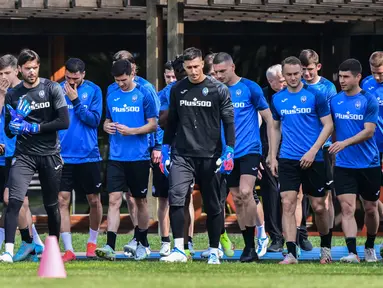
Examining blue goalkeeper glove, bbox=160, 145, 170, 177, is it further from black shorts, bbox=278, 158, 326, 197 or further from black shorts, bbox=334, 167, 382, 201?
black shorts, bbox=334, 167, 382, 201

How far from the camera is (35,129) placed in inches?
564

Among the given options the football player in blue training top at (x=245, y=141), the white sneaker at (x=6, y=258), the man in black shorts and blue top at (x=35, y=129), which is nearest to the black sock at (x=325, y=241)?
the football player in blue training top at (x=245, y=141)

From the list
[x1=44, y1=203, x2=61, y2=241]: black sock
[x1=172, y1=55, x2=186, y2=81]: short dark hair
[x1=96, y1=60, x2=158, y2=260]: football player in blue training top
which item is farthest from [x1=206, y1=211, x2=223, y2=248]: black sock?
[x1=172, y1=55, x2=186, y2=81]: short dark hair

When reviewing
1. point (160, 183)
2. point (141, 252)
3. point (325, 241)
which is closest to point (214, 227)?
point (325, 241)

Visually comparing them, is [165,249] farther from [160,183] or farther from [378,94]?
[378,94]

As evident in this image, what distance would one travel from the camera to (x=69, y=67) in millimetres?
15812

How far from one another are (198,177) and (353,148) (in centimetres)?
183

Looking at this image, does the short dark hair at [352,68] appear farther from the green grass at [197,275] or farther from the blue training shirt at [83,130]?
the blue training shirt at [83,130]

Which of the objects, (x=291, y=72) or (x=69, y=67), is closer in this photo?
(x=291, y=72)

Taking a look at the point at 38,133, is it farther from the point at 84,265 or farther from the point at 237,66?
the point at 237,66

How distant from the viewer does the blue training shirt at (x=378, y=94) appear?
622 inches

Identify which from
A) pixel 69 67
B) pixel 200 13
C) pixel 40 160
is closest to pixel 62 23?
pixel 200 13

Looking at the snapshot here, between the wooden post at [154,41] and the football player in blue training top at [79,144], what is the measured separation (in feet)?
13.1

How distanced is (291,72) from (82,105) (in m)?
2.65
